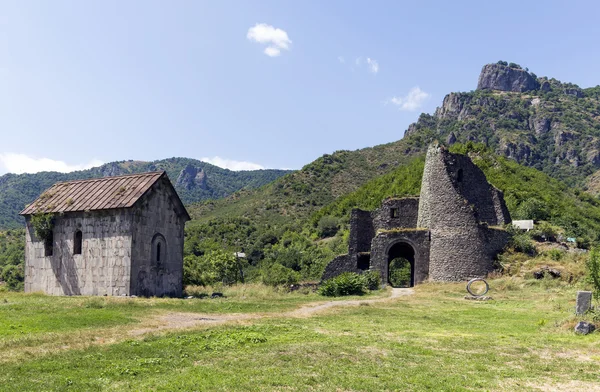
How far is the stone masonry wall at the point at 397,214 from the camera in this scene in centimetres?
3653

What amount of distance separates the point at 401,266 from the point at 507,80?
117m

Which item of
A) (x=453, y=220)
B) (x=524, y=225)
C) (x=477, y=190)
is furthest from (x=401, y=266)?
(x=453, y=220)

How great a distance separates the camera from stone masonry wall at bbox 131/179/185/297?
23953 millimetres

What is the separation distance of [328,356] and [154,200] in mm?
16707

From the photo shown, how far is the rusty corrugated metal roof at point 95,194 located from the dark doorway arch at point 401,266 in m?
15.7

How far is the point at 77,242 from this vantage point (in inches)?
989

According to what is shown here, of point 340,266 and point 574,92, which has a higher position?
point 574,92

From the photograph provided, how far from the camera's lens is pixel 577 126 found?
115750mm

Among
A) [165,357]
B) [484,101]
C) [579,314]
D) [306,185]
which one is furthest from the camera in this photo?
[484,101]

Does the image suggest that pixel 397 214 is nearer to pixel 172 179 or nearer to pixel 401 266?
pixel 401 266

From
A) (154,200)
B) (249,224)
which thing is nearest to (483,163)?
(249,224)

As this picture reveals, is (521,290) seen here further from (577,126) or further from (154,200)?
(577,126)

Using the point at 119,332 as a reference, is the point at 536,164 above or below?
above

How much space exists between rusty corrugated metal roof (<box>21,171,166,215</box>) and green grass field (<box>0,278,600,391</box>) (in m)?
6.23
